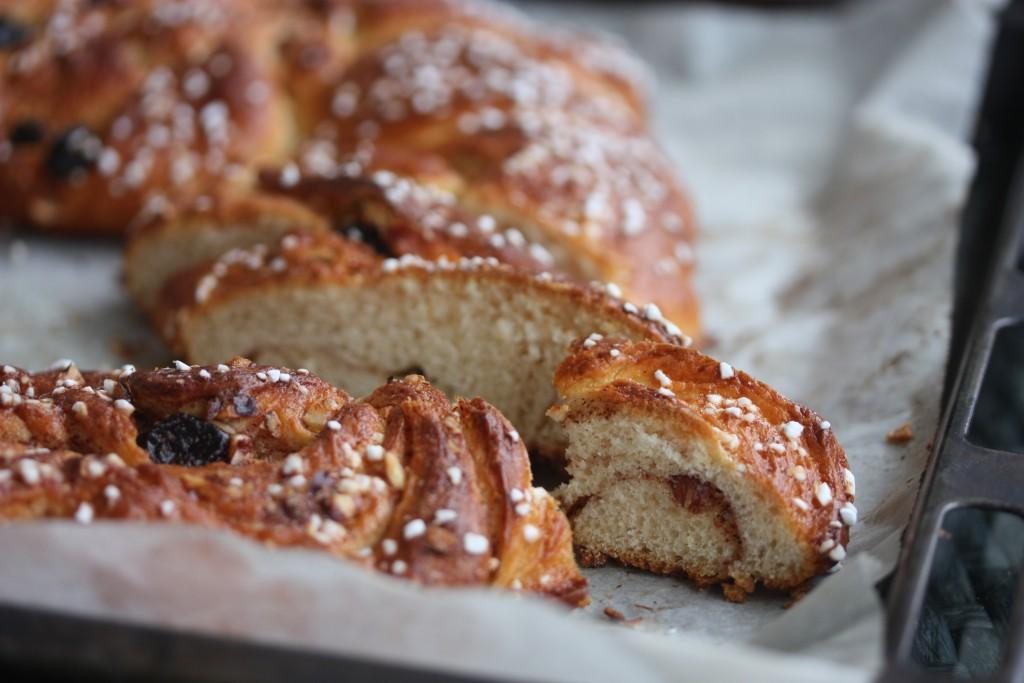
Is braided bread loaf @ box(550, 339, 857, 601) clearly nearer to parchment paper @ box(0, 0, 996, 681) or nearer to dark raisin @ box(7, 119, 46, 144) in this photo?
parchment paper @ box(0, 0, 996, 681)

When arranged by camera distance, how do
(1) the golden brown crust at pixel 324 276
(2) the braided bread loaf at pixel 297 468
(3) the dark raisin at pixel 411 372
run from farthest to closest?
(3) the dark raisin at pixel 411 372 → (1) the golden brown crust at pixel 324 276 → (2) the braided bread loaf at pixel 297 468

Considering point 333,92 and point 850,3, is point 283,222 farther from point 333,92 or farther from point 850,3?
point 850,3

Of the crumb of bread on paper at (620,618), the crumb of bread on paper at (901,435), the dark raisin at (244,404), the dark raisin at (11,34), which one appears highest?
the dark raisin at (11,34)

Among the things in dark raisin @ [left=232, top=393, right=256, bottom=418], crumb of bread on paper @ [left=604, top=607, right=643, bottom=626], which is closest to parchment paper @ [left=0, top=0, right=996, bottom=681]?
crumb of bread on paper @ [left=604, top=607, right=643, bottom=626]

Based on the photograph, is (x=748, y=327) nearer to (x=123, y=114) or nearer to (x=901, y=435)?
(x=901, y=435)

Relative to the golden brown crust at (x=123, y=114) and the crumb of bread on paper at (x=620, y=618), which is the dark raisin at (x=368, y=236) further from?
the crumb of bread on paper at (x=620, y=618)

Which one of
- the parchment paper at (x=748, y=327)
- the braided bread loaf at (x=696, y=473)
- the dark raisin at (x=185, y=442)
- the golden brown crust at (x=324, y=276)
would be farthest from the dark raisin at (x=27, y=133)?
the braided bread loaf at (x=696, y=473)

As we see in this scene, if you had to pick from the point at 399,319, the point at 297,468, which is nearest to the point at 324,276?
the point at 399,319

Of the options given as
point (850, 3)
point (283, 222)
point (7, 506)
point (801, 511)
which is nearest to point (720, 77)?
point (850, 3)
